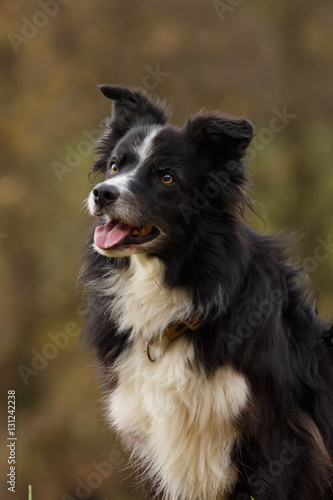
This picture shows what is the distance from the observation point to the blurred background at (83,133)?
880 centimetres

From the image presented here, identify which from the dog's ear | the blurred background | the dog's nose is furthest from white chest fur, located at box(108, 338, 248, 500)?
the blurred background

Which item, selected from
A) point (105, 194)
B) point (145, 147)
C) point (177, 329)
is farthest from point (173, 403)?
point (145, 147)

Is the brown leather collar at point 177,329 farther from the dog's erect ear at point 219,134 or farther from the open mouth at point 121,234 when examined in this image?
the dog's erect ear at point 219,134

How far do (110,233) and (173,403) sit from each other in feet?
3.56

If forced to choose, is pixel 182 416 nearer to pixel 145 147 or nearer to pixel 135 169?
pixel 135 169

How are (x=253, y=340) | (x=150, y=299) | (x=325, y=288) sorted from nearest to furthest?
1. (x=253, y=340)
2. (x=150, y=299)
3. (x=325, y=288)

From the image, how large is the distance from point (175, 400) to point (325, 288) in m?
5.06

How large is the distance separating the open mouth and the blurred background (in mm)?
4663

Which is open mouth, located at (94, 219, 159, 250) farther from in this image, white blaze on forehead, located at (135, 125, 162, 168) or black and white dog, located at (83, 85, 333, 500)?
white blaze on forehead, located at (135, 125, 162, 168)

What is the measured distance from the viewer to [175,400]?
410 cm

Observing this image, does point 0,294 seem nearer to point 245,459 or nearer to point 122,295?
point 122,295

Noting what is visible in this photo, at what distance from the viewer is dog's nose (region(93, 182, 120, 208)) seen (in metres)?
4.03

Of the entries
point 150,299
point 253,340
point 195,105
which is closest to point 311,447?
point 253,340

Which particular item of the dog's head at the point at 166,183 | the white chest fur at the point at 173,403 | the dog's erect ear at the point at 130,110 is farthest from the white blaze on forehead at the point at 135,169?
the white chest fur at the point at 173,403
